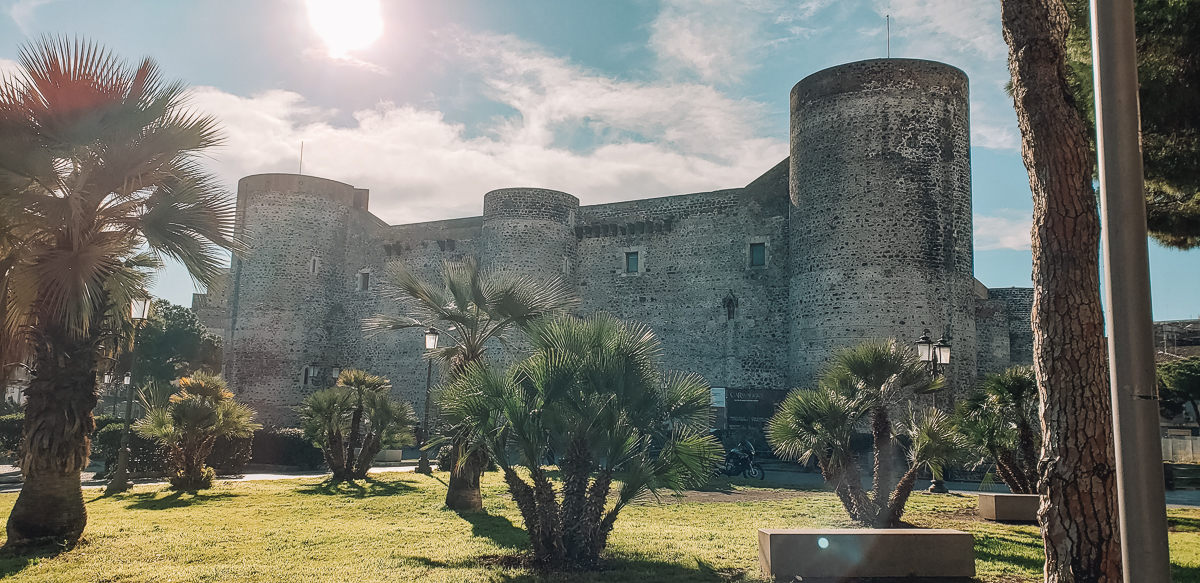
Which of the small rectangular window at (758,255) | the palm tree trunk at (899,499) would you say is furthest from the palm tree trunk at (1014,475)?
the small rectangular window at (758,255)

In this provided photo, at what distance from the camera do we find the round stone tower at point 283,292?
3034 cm

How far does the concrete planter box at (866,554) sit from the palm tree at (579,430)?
1107 mm

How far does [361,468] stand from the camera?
15.4 metres

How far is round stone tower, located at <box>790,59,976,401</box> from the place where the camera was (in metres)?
20.5

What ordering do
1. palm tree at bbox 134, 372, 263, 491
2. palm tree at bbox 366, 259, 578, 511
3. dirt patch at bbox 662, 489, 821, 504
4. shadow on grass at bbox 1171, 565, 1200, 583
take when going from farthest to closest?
1. palm tree at bbox 134, 372, 263, 491
2. dirt patch at bbox 662, 489, 821, 504
3. palm tree at bbox 366, 259, 578, 511
4. shadow on grass at bbox 1171, 565, 1200, 583

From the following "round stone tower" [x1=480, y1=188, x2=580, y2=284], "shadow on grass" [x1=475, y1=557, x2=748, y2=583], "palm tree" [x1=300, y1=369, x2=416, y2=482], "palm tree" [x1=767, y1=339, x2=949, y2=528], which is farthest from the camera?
"round stone tower" [x1=480, y1=188, x2=580, y2=284]

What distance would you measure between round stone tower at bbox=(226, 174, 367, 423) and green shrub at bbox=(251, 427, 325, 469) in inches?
434

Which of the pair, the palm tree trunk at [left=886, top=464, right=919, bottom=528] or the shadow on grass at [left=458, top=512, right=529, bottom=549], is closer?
the shadow on grass at [left=458, top=512, right=529, bottom=549]

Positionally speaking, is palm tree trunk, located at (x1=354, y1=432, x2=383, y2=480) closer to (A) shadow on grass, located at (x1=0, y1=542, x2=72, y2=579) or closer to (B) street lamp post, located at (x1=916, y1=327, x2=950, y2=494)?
(A) shadow on grass, located at (x1=0, y1=542, x2=72, y2=579)

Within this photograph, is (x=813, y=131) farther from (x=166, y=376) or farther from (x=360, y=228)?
(x=166, y=376)

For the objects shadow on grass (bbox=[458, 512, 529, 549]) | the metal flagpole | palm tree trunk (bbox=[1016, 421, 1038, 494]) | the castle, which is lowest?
shadow on grass (bbox=[458, 512, 529, 549])

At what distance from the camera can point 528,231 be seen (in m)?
27.9

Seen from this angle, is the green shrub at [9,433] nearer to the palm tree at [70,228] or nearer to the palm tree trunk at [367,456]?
the palm tree trunk at [367,456]

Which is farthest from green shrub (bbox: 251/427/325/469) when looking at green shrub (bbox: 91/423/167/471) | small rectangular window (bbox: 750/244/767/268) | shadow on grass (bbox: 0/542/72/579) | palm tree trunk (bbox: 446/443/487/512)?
small rectangular window (bbox: 750/244/767/268)
